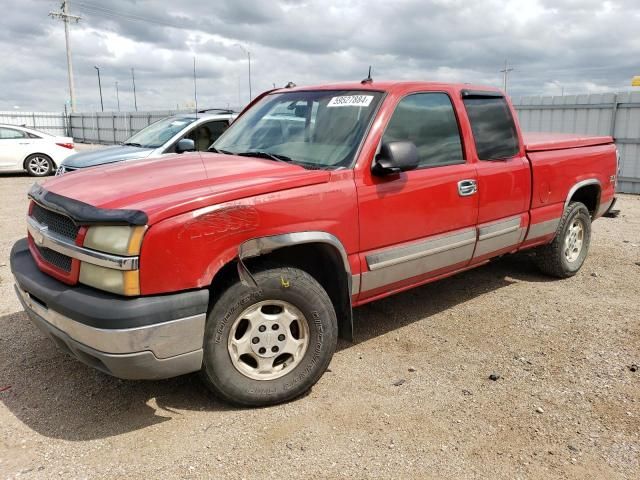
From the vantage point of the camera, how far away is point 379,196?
3.59 meters

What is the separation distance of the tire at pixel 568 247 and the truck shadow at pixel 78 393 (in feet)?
6.40

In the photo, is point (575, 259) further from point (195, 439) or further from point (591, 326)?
point (195, 439)

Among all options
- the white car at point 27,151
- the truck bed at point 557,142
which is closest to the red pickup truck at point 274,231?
the truck bed at point 557,142

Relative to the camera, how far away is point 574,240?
5.87m

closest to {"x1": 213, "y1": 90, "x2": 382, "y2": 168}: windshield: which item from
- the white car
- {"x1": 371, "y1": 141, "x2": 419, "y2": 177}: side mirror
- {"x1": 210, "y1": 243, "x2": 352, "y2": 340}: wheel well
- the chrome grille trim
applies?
{"x1": 371, "y1": 141, "x2": 419, "y2": 177}: side mirror

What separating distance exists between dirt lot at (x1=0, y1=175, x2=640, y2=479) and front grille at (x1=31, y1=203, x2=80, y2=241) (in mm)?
1061

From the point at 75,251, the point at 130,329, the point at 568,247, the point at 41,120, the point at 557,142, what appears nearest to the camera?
the point at 130,329

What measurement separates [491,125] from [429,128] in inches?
33.3

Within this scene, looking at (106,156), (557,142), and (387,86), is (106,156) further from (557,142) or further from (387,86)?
(557,142)

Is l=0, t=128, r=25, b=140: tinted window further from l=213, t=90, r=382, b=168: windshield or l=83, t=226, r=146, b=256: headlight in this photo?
l=83, t=226, r=146, b=256: headlight

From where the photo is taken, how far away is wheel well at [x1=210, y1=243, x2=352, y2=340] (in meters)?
3.28

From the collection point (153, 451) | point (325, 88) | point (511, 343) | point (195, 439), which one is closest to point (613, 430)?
point (511, 343)

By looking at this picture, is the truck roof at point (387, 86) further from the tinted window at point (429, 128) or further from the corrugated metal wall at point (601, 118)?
the corrugated metal wall at point (601, 118)

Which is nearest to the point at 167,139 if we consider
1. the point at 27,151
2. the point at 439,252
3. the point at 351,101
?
the point at 351,101
